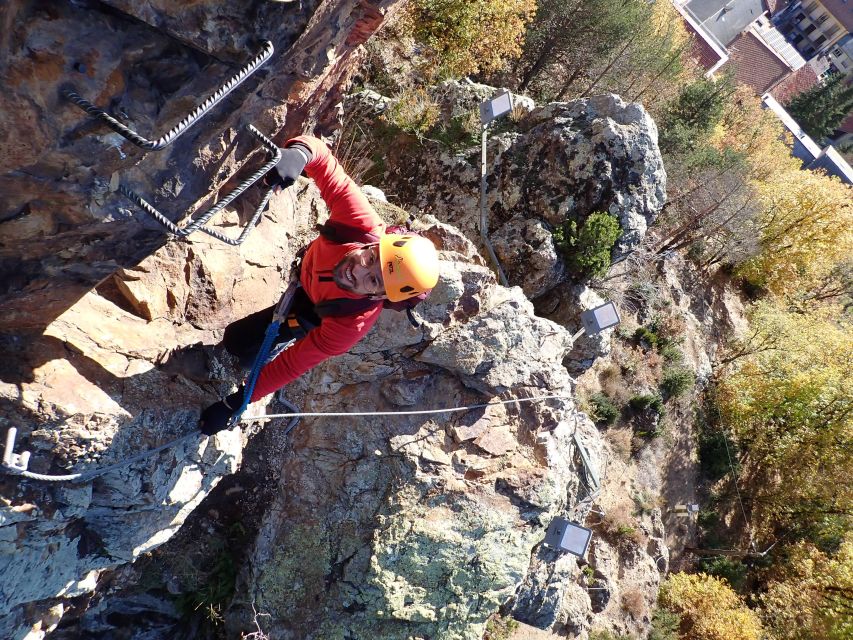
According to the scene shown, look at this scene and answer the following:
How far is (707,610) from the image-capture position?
13.3m

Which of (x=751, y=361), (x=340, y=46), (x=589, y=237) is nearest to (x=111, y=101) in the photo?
(x=340, y=46)

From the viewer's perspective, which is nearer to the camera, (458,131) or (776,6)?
(458,131)

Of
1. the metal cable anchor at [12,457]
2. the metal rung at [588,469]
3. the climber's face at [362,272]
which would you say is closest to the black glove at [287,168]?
the climber's face at [362,272]

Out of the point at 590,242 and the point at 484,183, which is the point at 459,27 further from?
the point at 590,242

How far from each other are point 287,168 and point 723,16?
49.6 metres

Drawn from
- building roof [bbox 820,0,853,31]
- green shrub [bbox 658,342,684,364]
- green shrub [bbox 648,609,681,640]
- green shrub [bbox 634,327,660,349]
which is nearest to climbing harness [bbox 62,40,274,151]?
green shrub [bbox 648,609,681,640]

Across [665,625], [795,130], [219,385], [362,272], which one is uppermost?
[795,130]

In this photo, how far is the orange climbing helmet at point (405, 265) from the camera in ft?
12.1

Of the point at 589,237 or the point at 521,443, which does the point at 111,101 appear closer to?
the point at 521,443

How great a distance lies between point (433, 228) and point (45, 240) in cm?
474

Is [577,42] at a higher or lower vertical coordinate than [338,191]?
higher

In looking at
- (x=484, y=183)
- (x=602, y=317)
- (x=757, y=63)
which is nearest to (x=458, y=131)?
(x=484, y=183)

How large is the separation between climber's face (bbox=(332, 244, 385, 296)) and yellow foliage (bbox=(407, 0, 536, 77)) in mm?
7799

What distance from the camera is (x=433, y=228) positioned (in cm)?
700
